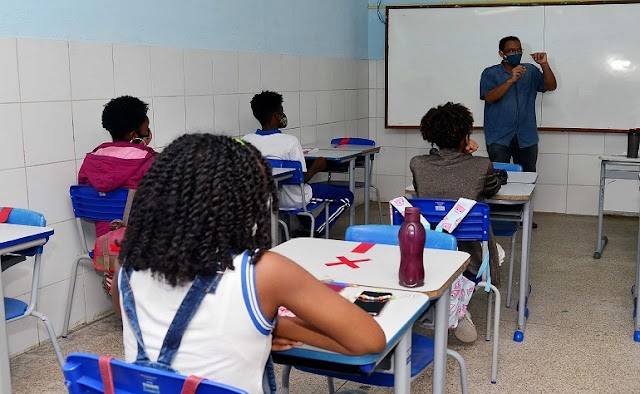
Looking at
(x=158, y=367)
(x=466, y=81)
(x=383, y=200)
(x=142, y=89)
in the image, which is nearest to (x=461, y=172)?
(x=142, y=89)

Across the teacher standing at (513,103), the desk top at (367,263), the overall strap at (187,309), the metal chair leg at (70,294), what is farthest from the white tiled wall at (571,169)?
the overall strap at (187,309)

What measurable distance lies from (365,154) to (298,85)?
858mm

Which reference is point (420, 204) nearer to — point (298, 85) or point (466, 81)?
point (298, 85)

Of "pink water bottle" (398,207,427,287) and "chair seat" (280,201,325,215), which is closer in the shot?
"pink water bottle" (398,207,427,287)

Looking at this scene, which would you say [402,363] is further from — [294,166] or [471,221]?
[294,166]

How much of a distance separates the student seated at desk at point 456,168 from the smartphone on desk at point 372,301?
5.01 ft

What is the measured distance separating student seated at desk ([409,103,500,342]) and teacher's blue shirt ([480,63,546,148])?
265 centimetres

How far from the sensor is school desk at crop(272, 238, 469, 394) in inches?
76.9

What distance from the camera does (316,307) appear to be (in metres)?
1.48

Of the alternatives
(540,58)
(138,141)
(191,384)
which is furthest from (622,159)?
(191,384)

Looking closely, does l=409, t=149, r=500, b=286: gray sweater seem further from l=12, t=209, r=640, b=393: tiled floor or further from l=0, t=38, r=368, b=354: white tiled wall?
l=0, t=38, r=368, b=354: white tiled wall

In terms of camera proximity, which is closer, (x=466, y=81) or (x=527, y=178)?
(x=527, y=178)

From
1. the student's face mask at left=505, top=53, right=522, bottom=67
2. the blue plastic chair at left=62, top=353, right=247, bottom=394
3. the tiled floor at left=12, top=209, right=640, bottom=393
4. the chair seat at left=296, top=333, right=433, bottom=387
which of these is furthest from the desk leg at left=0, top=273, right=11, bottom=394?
the student's face mask at left=505, top=53, right=522, bottom=67

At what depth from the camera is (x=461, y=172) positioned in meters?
3.39
